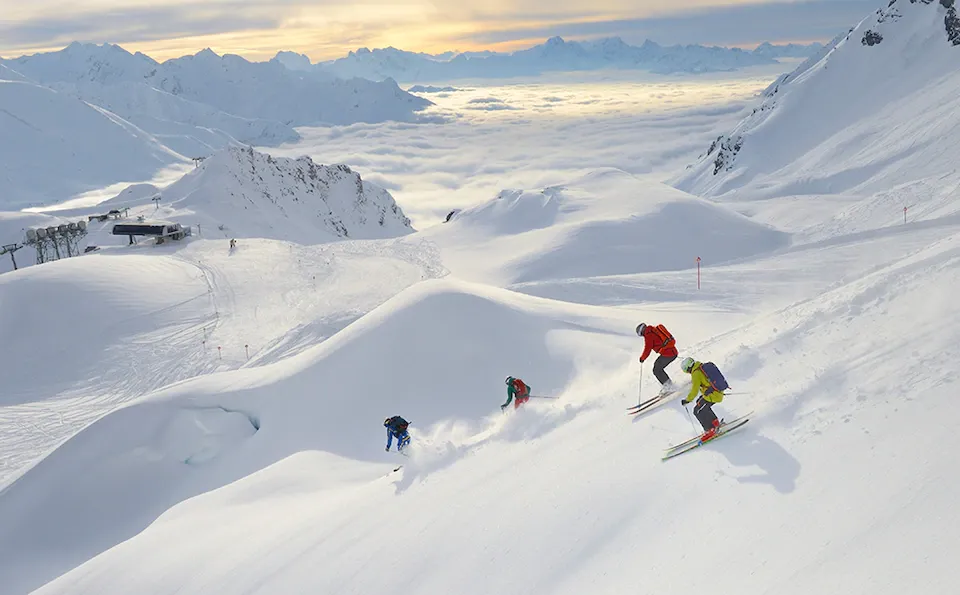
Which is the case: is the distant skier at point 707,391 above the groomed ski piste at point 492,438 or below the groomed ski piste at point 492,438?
above

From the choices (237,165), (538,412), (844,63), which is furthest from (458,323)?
(844,63)

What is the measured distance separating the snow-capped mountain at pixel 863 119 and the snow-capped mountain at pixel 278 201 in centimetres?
6649

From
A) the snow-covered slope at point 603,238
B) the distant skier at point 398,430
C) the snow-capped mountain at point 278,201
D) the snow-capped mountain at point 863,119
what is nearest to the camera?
the distant skier at point 398,430

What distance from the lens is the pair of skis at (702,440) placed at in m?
10.0

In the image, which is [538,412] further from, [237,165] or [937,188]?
[237,165]

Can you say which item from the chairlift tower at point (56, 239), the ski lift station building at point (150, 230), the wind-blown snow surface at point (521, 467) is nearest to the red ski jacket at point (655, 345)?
the wind-blown snow surface at point (521, 467)

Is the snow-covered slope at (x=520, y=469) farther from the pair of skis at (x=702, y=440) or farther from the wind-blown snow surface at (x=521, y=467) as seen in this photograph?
the pair of skis at (x=702, y=440)

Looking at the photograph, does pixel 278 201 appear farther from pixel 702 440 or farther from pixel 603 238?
pixel 702 440

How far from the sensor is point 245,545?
12719 millimetres

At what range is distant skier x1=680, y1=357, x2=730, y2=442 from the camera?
10047mm

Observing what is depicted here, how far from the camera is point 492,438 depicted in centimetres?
1390

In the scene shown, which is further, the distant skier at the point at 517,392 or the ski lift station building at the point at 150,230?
the ski lift station building at the point at 150,230

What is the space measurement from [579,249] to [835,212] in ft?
87.7

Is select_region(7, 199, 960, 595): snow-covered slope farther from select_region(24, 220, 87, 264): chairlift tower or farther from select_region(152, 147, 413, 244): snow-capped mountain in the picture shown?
select_region(152, 147, 413, 244): snow-capped mountain
